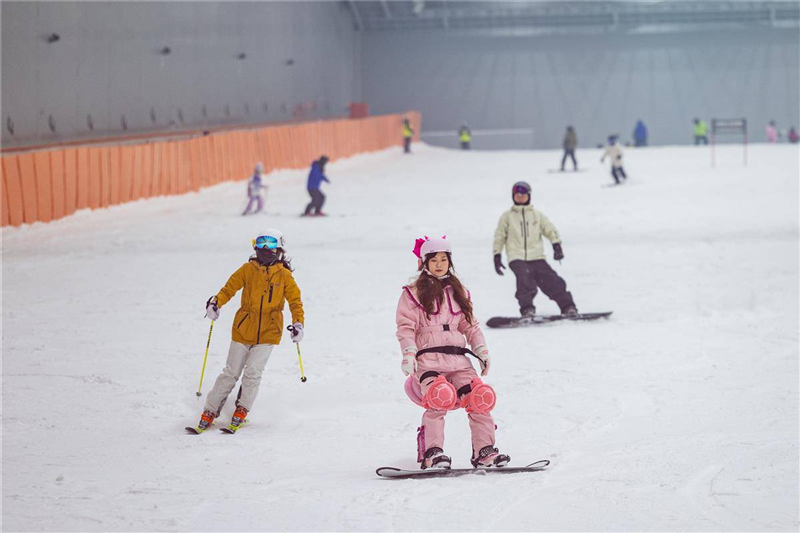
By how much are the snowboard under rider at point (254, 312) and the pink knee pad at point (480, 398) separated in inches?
57.0

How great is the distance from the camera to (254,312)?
6.98 m

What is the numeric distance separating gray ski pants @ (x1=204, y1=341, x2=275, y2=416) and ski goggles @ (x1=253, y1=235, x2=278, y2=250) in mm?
650

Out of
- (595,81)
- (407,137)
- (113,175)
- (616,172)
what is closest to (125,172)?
(113,175)

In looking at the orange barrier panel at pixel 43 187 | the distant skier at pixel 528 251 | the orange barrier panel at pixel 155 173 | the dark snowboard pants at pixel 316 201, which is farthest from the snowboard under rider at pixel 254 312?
the orange barrier panel at pixel 155 173

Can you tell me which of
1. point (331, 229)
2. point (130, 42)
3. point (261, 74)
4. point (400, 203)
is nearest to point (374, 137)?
point (261, 74)

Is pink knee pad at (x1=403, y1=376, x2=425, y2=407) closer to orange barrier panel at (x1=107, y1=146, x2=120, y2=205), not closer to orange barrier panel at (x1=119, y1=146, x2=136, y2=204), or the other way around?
orange barrier panel at (x1=107, y1=146, x2=120, y2=205)

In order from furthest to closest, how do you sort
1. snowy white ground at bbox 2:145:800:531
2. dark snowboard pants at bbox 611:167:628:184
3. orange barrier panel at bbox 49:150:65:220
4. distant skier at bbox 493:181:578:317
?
dark snowboard pants at bbox 611:167:628:184 → orange barrier panel at bbox 49:150:65:220 → distant skier at bbox 493:181:578:317 → snowy white ground at bbox 2:145:800:531

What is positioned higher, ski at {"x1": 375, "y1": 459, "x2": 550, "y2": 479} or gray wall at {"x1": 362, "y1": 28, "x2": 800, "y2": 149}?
gray wall at {"x1": 362, "y1": 28, "x2": 800, "y2": 149}

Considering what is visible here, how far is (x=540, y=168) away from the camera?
3150 centimetres

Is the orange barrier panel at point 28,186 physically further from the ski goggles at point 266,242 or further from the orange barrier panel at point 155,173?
the ski goggles at point 266,242

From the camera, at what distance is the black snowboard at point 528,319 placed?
34.4ft

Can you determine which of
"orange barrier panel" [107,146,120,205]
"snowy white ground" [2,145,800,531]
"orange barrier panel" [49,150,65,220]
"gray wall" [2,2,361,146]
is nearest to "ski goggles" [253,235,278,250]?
"snowy white ground" [2,145,800,531]

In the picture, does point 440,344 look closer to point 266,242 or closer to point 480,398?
point 480,398

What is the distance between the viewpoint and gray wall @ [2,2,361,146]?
22.5 metres
